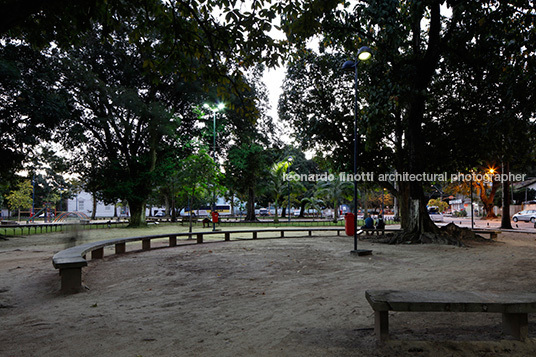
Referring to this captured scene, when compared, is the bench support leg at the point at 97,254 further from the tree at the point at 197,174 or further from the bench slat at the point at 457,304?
the bench slat at the point at 457,304

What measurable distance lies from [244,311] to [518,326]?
3051 mm

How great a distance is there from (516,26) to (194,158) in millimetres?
14303

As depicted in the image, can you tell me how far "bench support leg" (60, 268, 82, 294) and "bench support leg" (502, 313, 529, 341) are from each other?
20.6ft

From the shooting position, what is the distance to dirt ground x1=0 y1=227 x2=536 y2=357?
10.3 feet

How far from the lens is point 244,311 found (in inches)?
175

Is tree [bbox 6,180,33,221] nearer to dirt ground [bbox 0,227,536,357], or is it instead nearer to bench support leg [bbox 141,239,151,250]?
bench support leg [bbox 141,239,151,250]

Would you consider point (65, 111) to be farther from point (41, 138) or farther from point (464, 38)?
point (464, 38)

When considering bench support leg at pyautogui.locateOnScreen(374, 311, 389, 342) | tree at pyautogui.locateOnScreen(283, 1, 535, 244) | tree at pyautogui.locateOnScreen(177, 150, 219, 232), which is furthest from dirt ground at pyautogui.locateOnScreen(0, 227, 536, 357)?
tree at pyautogui.locateOnScreen(177, 150, 219, 232)

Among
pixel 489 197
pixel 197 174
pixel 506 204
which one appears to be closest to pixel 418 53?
pixel 197 174

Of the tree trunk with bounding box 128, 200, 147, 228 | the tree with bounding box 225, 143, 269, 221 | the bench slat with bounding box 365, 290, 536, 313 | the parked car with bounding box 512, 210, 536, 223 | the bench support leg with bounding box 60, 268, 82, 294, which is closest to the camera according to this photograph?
the bench slat with bounding box 365, 290, 536, 313

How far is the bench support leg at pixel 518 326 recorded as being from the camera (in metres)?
3.12

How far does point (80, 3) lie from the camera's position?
418 centimetres

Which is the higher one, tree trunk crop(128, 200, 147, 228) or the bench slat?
the bench slat

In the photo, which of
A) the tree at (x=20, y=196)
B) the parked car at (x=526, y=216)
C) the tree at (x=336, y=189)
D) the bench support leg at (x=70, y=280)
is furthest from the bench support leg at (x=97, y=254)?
the tree at (x=20, y=196)
